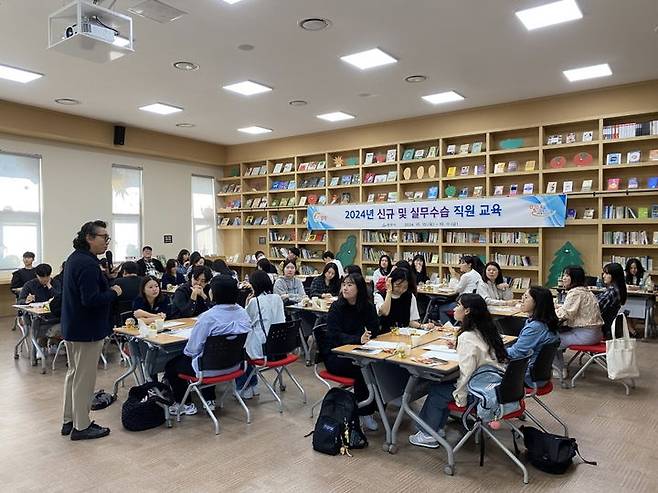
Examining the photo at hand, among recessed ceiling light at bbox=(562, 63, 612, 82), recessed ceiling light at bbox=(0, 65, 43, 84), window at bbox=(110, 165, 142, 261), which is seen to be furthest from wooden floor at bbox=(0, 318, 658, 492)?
window at bbox=(110, 165, 142, 261)

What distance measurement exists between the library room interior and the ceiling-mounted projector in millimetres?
21

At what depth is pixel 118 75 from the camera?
7.12m

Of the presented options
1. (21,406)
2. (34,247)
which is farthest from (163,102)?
(21,406)

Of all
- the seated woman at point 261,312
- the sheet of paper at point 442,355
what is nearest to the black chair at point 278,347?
the seated woman at point 261,312

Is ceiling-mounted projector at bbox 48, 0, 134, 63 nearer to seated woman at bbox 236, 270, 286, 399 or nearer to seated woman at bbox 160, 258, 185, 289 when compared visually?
seated woman at bbox 236, 270, 286, 399

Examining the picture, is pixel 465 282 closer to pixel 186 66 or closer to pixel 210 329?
pixel 210 329

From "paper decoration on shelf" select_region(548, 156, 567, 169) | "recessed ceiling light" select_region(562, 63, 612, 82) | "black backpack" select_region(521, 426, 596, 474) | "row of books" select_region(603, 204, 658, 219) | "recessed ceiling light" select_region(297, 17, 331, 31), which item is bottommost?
"black backpack" select_region(521, 426, 596, 474)

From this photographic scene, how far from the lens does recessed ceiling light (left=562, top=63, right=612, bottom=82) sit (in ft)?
22.6

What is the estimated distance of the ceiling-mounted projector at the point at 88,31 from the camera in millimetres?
3779

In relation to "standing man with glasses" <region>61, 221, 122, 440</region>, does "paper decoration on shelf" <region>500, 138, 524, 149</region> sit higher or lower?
higher

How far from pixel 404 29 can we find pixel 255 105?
3.85m

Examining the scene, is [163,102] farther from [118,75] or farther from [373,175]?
[373,175]

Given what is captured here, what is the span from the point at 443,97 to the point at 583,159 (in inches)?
97.2

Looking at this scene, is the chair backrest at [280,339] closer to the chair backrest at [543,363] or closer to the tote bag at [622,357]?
the chair backrest at [543,363]
